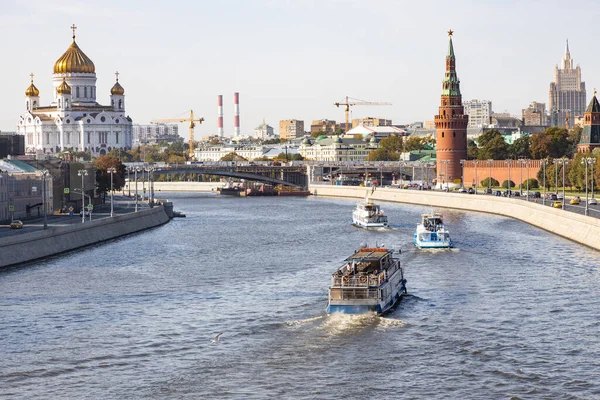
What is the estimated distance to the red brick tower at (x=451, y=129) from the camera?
501ft

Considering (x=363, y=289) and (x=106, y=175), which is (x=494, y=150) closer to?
(x=106, y=175)

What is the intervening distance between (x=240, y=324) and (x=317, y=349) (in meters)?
5.32

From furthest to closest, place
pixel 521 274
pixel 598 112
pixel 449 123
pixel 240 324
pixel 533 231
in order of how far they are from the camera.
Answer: pixel 449 123 < pixel 598 112 < pixel 533 231 < pixel 521 274 < pixel 240 324

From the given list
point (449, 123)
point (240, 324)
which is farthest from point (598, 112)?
point (240, 324)

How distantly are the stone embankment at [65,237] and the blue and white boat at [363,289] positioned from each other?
22.0 metres

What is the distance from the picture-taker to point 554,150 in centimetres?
16275

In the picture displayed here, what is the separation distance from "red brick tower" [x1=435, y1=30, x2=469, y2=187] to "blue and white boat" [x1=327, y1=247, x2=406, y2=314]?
105819 mm

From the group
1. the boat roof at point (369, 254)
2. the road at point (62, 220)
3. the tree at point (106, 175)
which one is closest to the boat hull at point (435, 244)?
the boat roof at point (369, 254)

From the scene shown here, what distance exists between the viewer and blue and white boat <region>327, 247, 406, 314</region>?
141 ft

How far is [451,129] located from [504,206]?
176 feet

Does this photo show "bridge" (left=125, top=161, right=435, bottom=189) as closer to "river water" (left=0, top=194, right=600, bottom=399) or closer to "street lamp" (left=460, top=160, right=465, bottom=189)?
"street lamp" (left=460, top=160, right=465, bottom=189)

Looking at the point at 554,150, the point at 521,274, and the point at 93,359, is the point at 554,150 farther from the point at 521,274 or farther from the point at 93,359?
the point at 93,359

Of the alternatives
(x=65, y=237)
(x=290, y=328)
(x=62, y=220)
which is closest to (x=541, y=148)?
(x=62, y=220)

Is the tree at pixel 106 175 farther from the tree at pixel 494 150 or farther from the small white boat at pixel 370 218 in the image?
the tree at pixel 494 150
